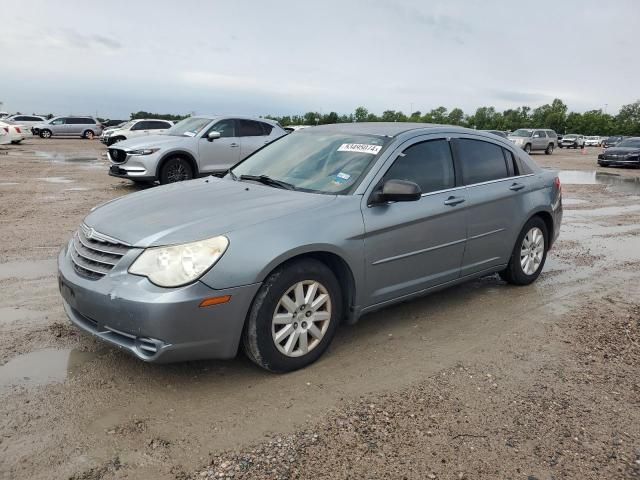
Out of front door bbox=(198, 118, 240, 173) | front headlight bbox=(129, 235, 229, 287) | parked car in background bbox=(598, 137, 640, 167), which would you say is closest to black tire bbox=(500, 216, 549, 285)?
front headlight bbox=(129, 235, 229, 287)

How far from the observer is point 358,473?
2699 mm

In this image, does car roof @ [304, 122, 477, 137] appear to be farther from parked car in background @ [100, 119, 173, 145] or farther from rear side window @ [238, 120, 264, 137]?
parked car in background @ [100, 119, 173, 145]

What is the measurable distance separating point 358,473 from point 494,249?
3.07m

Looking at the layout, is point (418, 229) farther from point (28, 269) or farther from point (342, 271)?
point (28, 269)

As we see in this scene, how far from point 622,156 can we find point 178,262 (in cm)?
2676

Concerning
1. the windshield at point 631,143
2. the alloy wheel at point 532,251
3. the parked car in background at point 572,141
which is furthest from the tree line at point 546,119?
the alloy wheel at point 532,251

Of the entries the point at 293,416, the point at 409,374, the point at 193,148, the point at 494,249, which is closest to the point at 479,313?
the point at 494,249

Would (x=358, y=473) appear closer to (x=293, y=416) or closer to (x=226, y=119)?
(x=293, y=416)

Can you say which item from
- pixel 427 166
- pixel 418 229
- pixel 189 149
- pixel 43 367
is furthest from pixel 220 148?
pixel 43 367

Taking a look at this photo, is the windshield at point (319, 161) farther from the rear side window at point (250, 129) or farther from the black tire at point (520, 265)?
the rear side window at point (250, 129)

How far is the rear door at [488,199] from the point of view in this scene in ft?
16.1

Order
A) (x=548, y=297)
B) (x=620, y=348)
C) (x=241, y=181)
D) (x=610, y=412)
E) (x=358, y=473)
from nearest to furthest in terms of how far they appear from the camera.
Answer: (x=358, y=473)
(x=610, y=412)
(x=620, y=348)
(x=241, y=181)
(x=548, y=297)

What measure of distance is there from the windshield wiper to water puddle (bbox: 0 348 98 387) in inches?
70.8

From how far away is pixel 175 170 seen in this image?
11711mm
